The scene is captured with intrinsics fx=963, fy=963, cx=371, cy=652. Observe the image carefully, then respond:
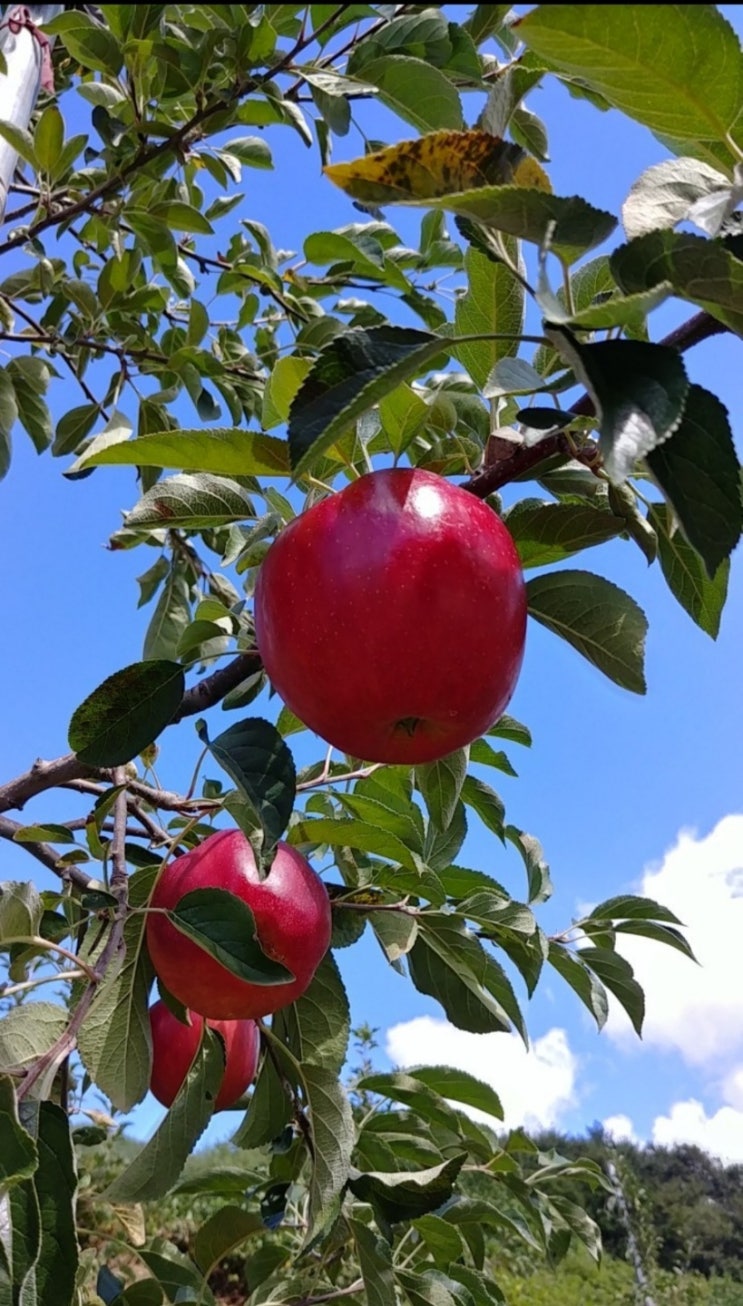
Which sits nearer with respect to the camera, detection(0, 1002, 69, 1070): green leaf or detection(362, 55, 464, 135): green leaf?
detection(0, 1002, 69, 1070): green leaf

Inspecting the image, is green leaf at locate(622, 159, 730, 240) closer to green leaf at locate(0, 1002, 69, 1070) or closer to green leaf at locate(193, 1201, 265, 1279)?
green leaf at locate(0, 1002, 69, 1070)

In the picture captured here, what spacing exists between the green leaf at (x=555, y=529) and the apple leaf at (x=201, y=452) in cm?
23

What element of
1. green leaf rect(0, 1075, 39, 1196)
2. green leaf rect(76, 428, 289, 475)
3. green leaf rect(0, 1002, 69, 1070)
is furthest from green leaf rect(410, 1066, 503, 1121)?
green leaf rect(76, 428, 289, 475)

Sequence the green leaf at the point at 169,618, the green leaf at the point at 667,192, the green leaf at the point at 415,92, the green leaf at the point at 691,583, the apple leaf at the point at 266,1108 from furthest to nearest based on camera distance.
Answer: the green leaf at the point at 169,618 < the green leaf at the point at 415,92 < the apple leaf at the point at 266,1108 < the green leaf at the point at 691,583 < the green leaf at the point at 667,192

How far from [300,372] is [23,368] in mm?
1293

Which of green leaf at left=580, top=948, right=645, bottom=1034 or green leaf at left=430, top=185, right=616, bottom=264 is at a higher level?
green leaf at left=580, top=948, right=645, bottom=1034

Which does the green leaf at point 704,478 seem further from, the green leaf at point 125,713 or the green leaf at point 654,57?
the green leaf at point 125,713

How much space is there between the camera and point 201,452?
79 cm

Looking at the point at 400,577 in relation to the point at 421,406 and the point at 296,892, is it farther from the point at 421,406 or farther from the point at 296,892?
the point at 296,892

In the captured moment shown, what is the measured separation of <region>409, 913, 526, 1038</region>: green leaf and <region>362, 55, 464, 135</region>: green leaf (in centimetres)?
113

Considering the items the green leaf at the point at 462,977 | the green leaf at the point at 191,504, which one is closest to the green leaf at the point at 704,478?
the green leaf at the point at 191,504

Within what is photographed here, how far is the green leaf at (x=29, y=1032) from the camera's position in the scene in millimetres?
953

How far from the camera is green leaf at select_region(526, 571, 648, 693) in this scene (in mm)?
857

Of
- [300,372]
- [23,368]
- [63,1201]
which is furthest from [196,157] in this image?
[63,1201]
